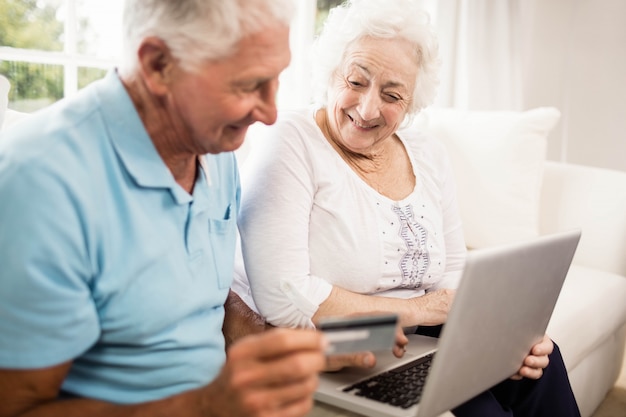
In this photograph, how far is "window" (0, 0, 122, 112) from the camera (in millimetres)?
2258

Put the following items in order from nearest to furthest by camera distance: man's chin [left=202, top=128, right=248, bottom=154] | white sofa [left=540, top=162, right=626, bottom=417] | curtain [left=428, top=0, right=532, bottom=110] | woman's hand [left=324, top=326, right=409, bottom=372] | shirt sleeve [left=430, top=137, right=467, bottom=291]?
man's chin [left=202, top=128, right=248, bottom=154] → woman's hand [left=324, top=326, right=409, bottom=372] → shirt sleeve [left=430, top=137, right=467, bottom=291] → white sofa [left=540, top=162, right=626, bottom=417] → curtain [left=428, top=0, right=532, bottom=110]

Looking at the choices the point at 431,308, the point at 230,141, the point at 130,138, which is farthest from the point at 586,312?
the point at 130,138

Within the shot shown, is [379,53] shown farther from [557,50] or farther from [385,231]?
[557,50]

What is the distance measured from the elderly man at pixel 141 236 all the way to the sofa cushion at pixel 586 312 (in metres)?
1.19

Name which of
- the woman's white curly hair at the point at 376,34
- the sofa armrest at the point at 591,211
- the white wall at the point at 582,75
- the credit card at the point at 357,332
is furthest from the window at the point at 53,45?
the white wall at the point at 582,75

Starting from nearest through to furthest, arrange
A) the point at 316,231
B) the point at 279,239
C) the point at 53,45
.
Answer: the point at 279,239, the point at 316,231, the point at 53,45

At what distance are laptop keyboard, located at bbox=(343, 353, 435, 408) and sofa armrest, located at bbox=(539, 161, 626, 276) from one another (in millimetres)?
1341

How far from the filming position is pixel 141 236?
0.87m

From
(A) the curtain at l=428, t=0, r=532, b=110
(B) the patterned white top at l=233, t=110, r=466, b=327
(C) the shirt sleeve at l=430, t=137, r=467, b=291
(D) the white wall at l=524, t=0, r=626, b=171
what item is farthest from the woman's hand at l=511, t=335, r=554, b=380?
(D) the white wall at l=524, t=0, r=626, b=171

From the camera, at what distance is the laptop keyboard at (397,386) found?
3.36 feet

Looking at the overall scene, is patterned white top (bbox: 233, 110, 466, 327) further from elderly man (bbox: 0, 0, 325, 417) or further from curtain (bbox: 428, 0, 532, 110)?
curtain (bbox: 428, 0, 532, 110)

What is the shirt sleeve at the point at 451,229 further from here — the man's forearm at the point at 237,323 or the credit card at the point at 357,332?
the credit card at the point at 357,332

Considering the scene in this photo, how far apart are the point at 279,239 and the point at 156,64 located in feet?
1.52

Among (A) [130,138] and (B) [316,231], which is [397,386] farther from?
(A) [130,138]
